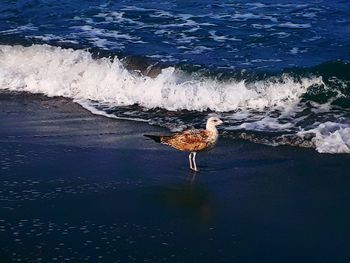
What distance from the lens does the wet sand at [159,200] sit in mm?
7516

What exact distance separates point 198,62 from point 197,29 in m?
2.91

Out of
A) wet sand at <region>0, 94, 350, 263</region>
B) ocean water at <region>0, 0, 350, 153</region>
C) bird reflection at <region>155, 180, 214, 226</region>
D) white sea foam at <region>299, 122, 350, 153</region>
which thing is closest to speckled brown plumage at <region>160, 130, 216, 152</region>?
wet sand at <region>0, 94, 350, 263</region>

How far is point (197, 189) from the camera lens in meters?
9.18

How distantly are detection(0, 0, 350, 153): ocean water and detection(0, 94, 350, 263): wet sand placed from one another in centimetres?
114

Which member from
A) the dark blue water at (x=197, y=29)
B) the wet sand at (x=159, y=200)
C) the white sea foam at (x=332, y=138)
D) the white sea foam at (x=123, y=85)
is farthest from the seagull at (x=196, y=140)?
the dark blue water at (x=197, y=29)

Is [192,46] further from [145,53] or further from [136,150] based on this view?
[136,150]

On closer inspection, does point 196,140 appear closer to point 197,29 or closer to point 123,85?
point 123,85

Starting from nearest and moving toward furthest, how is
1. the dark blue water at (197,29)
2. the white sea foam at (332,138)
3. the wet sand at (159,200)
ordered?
the wet sand at (159,200) → the white sea foam at (332,138) → the dark blue water at (197,29)

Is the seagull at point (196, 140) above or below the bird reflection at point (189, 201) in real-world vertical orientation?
above

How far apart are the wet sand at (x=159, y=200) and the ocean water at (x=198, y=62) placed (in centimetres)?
114

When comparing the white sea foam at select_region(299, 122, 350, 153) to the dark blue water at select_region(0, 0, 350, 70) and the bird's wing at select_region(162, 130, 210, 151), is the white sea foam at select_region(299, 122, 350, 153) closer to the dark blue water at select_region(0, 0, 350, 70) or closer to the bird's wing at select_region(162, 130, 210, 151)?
the bird's wing at select_region(162, 130, 210, 151)

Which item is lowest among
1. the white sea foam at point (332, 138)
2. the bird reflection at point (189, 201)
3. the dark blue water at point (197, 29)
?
the bird reflection at point (189, 201)

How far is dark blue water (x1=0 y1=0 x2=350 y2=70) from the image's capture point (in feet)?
50.8

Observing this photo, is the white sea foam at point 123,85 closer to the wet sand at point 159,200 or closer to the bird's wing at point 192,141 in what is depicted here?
the wet sand at point 159,200
